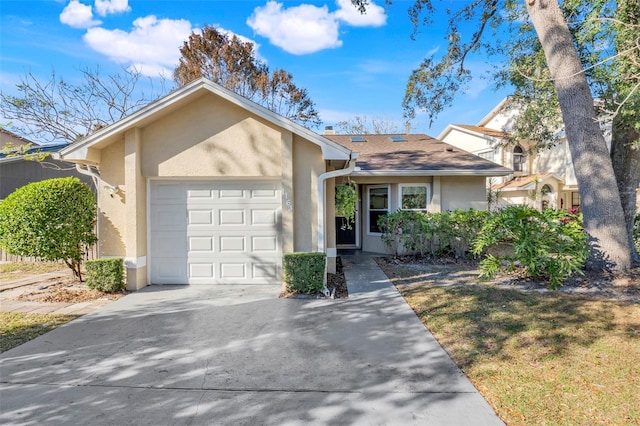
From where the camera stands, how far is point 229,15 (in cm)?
1361

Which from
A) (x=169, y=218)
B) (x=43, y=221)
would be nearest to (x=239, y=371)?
(x=169, y=218)

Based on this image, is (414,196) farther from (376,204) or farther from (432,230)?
(432,230)

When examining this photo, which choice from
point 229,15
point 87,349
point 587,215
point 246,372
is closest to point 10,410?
point 87,349

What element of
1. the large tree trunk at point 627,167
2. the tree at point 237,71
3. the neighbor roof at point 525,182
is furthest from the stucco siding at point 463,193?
the tree at point 237,71

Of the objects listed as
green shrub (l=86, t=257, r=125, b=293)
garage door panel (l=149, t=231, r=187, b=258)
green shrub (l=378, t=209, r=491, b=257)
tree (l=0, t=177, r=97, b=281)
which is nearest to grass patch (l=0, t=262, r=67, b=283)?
tree (l=0, t=177, r=97, b=281)

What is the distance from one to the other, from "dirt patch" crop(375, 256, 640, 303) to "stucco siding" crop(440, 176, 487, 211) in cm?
259

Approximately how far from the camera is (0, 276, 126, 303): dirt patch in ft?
21.6

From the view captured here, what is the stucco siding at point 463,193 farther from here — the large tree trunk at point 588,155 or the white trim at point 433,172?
the large tree trunk at point 588,155

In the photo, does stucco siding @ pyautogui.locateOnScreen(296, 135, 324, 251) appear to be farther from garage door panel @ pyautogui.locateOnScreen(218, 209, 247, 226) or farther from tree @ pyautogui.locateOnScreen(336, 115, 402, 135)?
tree @ pyautogui.locateOnScreen(336, 115, 402, 135)

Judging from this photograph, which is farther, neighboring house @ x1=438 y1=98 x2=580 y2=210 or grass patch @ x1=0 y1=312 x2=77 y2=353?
neighboring house @ x1=438 y1=98 x2=580 y2=210

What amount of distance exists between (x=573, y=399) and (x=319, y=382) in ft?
7.47

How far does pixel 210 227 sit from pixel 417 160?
767 centimetres

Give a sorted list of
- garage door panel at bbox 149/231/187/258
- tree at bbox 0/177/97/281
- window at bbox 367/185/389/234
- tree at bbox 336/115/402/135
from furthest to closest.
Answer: tree at bbox 336/115/402/135 → window at bbox 367/185/389/234 → garage door panel at bbox 149/231/187/258 → tree at bbox 0/177/97/281

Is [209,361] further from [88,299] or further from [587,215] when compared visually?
[587,215]
